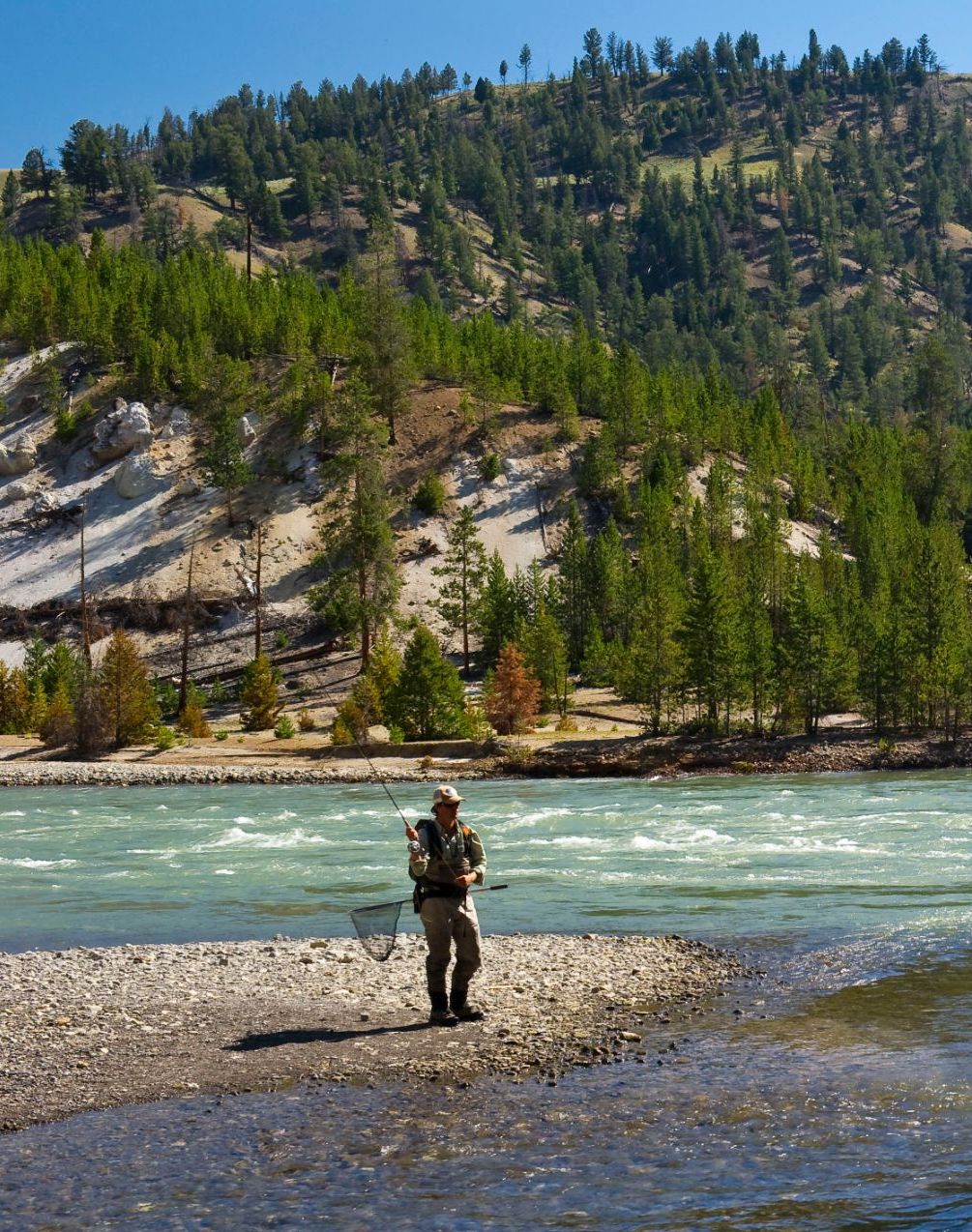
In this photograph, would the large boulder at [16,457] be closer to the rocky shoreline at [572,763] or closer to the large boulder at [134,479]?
the large boulder at [134,479]

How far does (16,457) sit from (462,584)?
41.2 meters

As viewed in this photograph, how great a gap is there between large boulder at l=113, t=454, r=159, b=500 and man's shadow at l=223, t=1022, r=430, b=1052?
300 ft

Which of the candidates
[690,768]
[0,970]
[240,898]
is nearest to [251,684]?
[690,768]

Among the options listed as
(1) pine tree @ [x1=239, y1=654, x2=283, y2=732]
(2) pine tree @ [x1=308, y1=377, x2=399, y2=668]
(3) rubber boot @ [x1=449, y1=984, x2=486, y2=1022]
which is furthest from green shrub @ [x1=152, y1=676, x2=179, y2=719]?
(3) rubber boot @ [x1=449, y1=984, x2=486, y2=1022]

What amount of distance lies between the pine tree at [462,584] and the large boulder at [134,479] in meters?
24.6

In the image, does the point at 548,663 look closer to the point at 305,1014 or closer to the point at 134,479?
the point at 134,479

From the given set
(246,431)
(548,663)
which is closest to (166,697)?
(548,663)

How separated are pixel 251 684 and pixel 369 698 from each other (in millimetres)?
8024

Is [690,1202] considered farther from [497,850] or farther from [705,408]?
[705,408]

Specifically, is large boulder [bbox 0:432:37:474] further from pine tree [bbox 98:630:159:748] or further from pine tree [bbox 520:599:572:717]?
pine tree [bbox 520:599:572:717]

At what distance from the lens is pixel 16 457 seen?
4163 inches

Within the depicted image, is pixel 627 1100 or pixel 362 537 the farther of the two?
pixel 362 537

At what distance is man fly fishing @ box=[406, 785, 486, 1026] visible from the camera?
49.7 feet

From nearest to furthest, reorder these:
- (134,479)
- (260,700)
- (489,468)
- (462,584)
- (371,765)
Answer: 1. (371,765)
2. (260,700)
3. (462,584)
4. (134,479)
5. (489,468)
